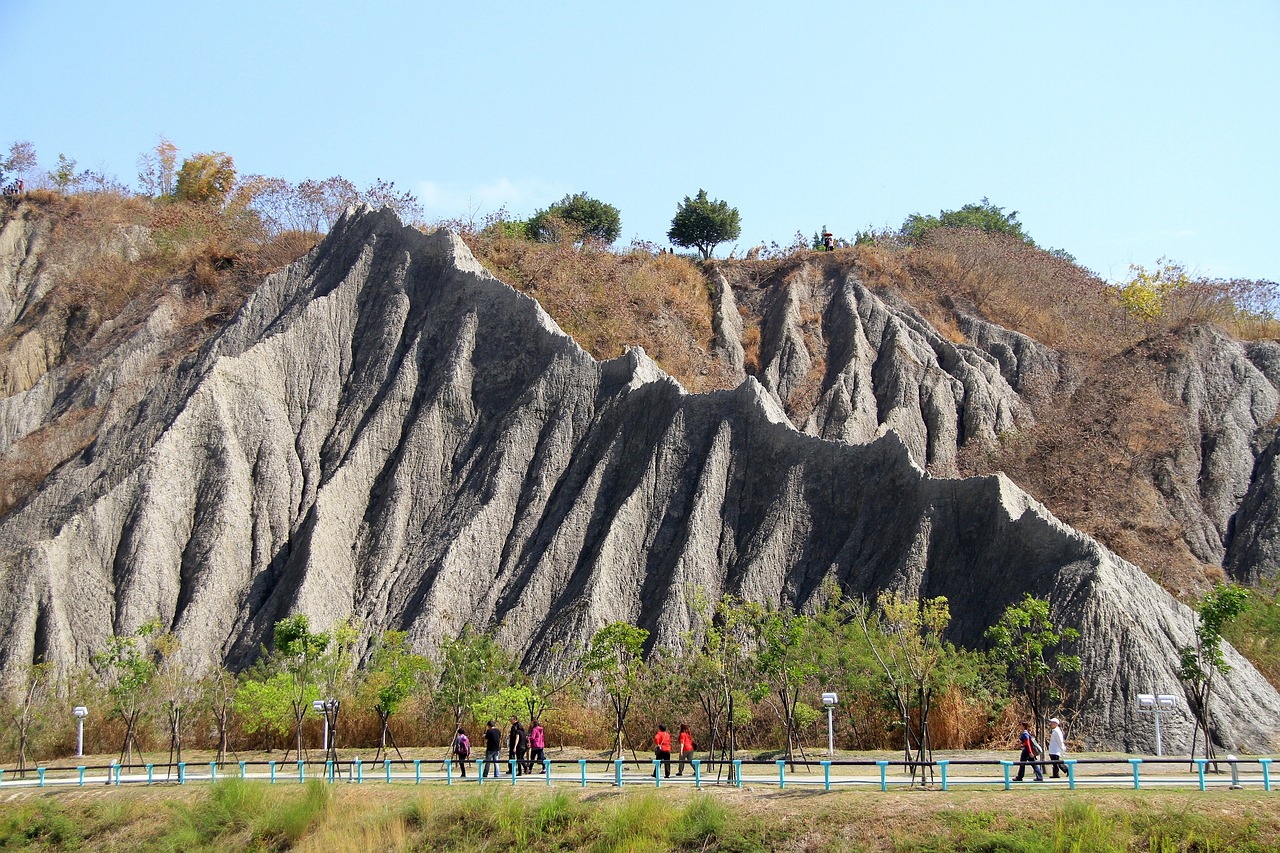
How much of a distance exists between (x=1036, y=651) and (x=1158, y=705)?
3.03 m

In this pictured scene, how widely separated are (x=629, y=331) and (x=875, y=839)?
3573 cm

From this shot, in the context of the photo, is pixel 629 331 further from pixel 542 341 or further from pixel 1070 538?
pixel 1070 538

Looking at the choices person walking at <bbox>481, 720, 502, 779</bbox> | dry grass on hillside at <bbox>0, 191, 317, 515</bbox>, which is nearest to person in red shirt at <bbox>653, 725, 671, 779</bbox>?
person walking at <bbox>481, 720, 502, 779</bbox>

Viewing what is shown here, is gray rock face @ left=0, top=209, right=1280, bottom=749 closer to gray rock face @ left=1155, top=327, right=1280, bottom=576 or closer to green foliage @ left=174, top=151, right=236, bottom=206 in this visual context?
gray rock face @ left=1155, top=327, right=1280, bottom=576

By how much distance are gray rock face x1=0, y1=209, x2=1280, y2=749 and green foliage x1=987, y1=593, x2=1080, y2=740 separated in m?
0.78

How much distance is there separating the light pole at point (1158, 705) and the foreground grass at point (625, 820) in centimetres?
548

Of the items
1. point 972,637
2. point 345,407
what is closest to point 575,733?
point 972,637

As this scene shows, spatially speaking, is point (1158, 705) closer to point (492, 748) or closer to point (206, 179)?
point (492, 748)

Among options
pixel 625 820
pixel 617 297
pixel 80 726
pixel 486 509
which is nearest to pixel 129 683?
pixel 80 726

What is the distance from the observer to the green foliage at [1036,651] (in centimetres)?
2925

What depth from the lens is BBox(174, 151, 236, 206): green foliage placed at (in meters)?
78.4

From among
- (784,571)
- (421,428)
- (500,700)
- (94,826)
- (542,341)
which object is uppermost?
(542,341)

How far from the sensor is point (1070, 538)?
33.3m

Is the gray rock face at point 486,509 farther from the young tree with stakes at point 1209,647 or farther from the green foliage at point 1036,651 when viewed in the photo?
the young tree with stakes at point 1209,647
